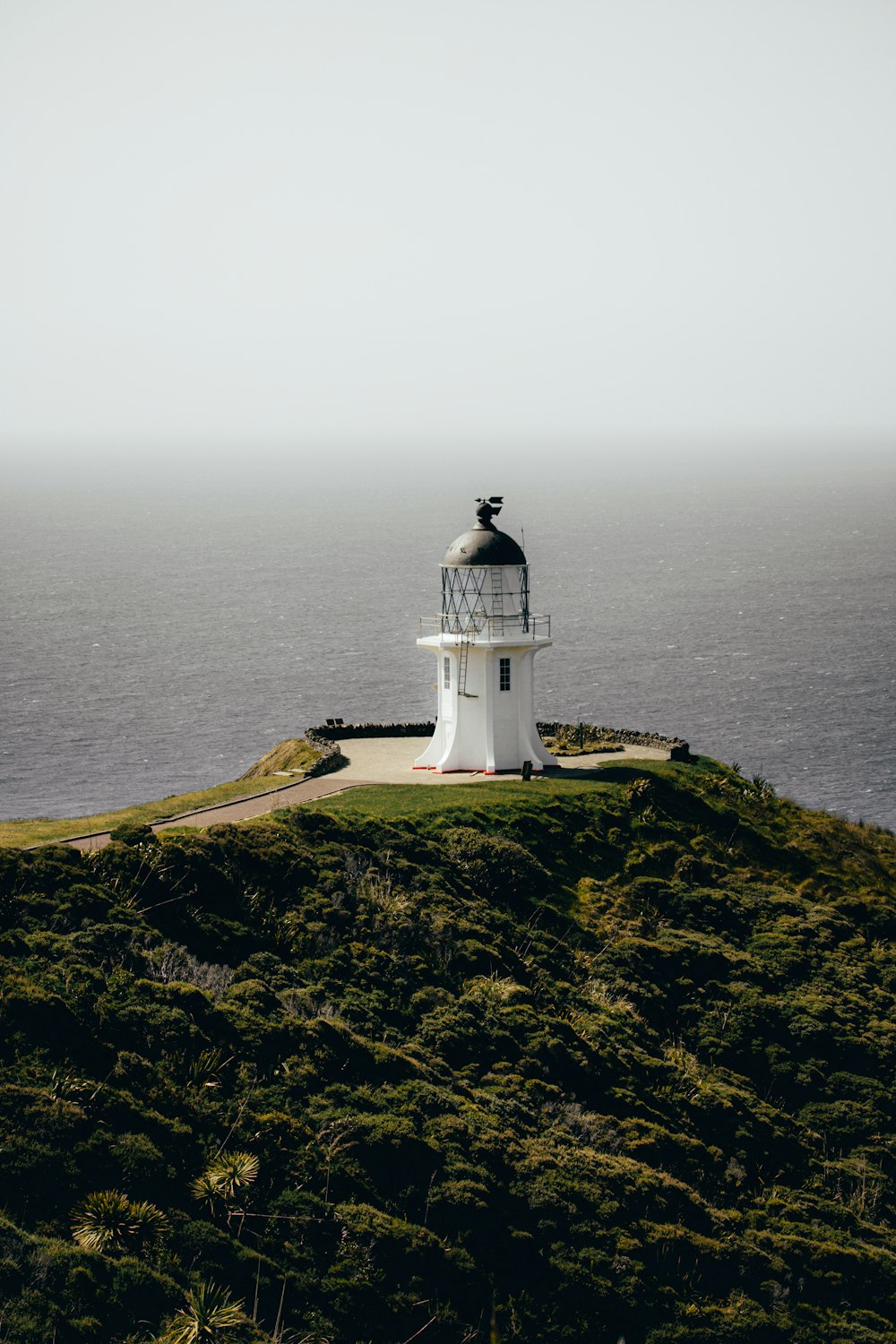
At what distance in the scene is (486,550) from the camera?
5228 centimetres

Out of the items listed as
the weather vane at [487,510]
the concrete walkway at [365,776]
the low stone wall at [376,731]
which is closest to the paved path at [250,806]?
→ the concrete walkway at [365,776]

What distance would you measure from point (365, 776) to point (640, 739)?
12.0m

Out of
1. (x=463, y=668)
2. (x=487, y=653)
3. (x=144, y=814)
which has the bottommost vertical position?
(x=144, y=814)

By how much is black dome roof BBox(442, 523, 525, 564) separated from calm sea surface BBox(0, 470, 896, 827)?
24342mm

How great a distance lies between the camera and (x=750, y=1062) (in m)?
39.1

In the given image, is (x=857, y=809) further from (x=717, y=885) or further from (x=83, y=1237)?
(x=83, y=1237)

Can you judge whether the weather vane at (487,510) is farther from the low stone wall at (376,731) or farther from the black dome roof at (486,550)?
the low stone wall at (376,731)

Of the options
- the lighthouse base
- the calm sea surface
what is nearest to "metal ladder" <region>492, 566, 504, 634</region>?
the lighthouse base

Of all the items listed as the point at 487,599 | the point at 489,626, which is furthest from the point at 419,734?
the point at 487,599

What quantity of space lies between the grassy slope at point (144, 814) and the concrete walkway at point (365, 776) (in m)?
0.54

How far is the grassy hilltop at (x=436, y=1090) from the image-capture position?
91.9 feet

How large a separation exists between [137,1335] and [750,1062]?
18.2 meters

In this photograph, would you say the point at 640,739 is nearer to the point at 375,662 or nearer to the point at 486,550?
the point at 486,550

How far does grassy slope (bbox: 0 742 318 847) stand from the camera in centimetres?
4193
